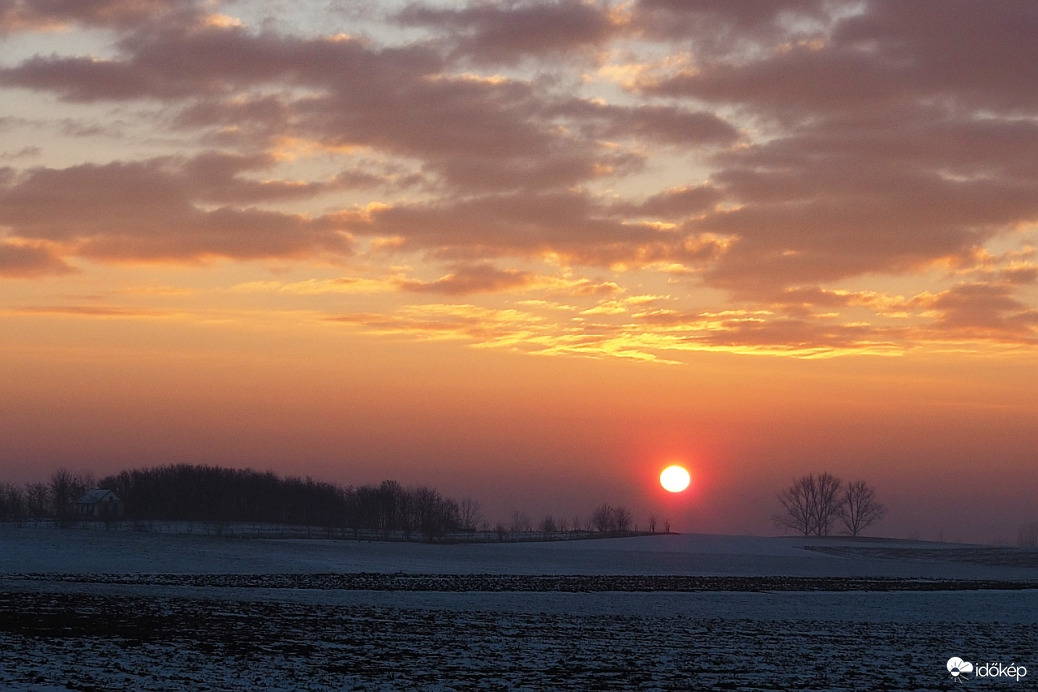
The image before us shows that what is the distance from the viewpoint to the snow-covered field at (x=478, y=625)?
88.0 ft

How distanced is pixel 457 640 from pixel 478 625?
4.77 m

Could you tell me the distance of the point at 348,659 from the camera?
29.2m

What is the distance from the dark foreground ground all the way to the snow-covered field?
11 centimetres

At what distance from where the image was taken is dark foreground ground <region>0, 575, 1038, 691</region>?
26.3 meters

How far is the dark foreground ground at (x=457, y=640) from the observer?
86.2ft

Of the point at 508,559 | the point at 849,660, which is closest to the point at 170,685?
the point at 849,660

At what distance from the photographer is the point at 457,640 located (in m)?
34.0

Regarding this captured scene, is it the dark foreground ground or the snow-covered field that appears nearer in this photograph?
the dark foreground ground

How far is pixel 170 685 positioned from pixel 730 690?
13218 millimetres

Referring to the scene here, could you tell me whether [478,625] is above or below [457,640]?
below

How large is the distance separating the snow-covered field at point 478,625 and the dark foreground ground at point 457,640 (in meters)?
0.11

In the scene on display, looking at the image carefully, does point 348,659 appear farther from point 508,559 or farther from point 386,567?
point 508,559

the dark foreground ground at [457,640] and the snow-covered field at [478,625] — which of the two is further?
the snow-covered field at [478,625]

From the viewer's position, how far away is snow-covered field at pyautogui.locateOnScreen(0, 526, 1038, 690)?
2683 centimetres
